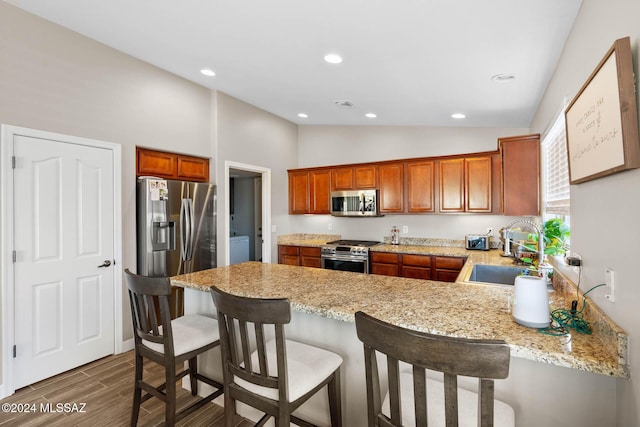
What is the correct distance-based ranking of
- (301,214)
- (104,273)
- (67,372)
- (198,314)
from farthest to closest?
(301,214), (104,273), (67,372), (198,314)

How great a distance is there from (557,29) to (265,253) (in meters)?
4.56

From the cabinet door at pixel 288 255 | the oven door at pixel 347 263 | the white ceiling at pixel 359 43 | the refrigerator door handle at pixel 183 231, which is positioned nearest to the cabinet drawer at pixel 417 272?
the oven door at pixel 347 263

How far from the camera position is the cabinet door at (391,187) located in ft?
15.6

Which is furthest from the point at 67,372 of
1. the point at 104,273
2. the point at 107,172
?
the point at 107,172

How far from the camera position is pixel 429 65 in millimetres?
2619

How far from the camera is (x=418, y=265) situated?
13.9ft

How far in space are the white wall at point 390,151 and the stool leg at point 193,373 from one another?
3.57m

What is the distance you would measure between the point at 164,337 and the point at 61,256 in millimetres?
1814

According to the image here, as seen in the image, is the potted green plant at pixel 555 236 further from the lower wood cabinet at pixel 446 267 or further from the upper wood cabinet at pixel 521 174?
the lower wood cabinet at pixel 446 267

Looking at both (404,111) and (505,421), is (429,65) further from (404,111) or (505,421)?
(505,421)

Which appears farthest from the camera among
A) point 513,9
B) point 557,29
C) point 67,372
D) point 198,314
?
point 67,372

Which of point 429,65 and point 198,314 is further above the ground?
point 429,65

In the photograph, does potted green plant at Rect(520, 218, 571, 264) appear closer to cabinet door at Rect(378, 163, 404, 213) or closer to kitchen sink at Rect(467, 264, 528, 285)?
kitchen sink at Rect(467, 264, 528, 285)

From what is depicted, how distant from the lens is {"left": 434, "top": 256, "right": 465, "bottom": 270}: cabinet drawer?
13.0 feet
